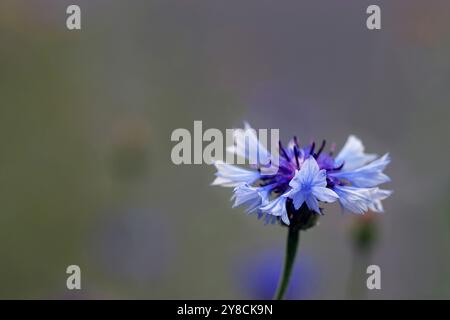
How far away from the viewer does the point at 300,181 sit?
1.64 metres

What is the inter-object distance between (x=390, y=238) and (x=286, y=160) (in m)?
1.98

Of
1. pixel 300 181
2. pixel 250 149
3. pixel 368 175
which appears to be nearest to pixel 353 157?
pixel 368 175

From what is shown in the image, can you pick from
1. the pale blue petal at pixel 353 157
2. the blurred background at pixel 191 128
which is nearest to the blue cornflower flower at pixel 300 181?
the pale blue petal at pixel 353 157

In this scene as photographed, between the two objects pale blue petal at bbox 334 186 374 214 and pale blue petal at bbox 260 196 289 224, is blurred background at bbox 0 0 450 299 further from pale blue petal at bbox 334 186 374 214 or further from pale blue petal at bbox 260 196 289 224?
pale blue petal at bbox 260 196 289 224

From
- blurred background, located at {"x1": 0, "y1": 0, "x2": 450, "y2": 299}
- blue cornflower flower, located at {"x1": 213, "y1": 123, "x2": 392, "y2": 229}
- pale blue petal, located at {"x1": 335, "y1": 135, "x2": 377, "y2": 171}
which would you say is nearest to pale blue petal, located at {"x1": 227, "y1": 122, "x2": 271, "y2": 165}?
blue cornflower flower, located at {"x1": 213, "y1": 123, "x2": 392, "y2": 229}

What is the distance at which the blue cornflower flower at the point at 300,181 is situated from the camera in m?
1.63

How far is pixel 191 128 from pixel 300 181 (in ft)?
8.14

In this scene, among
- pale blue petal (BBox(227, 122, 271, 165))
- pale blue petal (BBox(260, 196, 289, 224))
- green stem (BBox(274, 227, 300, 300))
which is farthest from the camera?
pale blue petal (BBox(227, 122, 271, 165))

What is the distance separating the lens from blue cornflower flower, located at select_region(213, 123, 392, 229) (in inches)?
64.4

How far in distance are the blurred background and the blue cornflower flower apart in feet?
2.84

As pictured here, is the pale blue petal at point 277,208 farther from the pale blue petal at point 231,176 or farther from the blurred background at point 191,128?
the blurred background at point 191,128
